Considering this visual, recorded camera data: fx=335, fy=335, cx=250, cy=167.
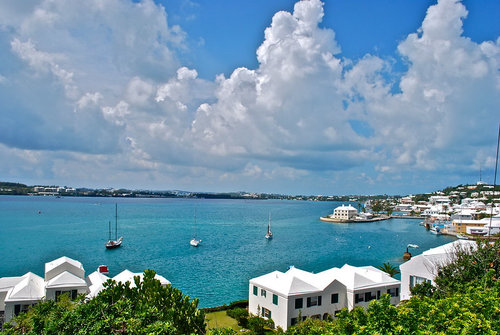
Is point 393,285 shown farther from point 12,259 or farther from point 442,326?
point 12,259

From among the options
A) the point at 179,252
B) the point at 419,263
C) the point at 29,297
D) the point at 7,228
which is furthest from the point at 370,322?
the point at 7,228

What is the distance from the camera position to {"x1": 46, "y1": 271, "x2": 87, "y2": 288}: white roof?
21.7 meters

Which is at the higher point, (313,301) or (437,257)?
(437,257)

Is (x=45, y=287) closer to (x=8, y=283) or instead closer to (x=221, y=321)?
(x=8, y=283)

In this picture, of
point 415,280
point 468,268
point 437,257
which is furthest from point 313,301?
point 437,257

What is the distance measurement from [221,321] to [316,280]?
7.16 meters

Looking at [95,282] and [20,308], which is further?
[95,282]

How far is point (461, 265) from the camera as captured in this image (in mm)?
19109

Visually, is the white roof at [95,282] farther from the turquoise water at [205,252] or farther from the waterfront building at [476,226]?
the waterfront building at [476,226]

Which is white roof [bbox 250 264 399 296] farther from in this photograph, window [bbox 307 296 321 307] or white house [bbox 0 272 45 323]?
white house [bbox 0 272 45 323]

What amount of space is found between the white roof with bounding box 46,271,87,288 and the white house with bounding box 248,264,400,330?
1165cm

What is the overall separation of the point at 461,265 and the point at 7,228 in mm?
94547

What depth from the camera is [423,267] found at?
22531 mm

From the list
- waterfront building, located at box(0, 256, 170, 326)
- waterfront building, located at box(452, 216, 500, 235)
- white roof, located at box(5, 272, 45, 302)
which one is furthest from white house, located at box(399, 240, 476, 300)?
waterfront building, located at box(452, 216, 500, 235)
